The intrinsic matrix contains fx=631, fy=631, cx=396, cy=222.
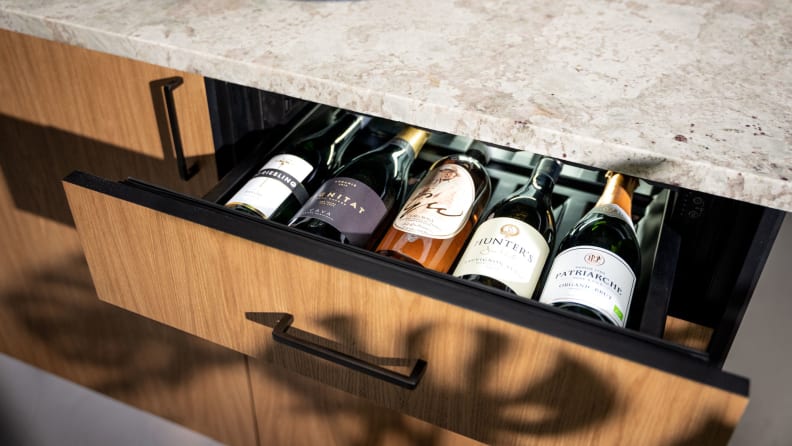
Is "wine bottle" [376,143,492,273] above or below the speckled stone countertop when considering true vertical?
below

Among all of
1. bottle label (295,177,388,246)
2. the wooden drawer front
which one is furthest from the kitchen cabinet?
bottle label (295,177,388,246)

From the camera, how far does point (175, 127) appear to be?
2.48 feet

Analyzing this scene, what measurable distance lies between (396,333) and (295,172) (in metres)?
0.27

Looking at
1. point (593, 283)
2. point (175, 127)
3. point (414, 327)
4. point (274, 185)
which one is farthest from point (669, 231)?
point (175, 127)

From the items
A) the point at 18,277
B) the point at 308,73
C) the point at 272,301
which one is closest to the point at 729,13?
the point at 308,73

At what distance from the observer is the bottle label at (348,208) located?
0.66 meters

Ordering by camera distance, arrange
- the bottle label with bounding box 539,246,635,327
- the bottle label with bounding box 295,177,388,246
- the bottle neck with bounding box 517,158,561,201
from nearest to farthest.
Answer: the bottle label with bounding box 539,246,635,327 < the bottle label with bounding box 295,177,388,246 < the bottle neck with bounding box 517,158,561,201

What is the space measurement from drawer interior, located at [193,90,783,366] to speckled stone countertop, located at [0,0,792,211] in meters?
0.06

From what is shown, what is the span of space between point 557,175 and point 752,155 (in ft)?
0.91

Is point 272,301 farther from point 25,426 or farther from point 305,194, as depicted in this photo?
point 25,426

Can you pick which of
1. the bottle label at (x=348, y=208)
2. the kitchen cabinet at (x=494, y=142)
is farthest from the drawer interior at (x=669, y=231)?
the bottle label at (x=348, y=208)

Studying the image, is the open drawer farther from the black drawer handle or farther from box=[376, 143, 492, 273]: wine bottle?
box=[376, 143, 492, 273]: wine bottle

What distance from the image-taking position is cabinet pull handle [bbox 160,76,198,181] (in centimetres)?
72

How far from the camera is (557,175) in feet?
2.56
